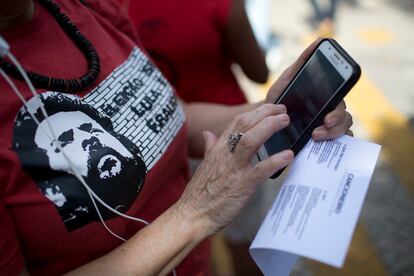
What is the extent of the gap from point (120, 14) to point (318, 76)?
0.67 m

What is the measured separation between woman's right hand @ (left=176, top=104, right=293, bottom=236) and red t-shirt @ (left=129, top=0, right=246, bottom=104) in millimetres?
829

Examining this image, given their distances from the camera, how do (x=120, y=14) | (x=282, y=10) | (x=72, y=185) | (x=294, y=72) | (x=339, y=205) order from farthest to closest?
(x=282, y=10) → (x=120, y=14) → (x=294, y=72) → (x=72, y=185) → (x=339, y=205)

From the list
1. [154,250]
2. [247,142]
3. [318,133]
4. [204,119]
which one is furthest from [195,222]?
[204,119]

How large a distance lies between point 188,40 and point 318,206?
1.09m

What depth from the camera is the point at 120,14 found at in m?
1.34

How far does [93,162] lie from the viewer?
38.8 inches

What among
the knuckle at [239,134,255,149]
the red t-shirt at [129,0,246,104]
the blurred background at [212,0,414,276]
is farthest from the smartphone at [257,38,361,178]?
the blurred background at [212,0,414,276]

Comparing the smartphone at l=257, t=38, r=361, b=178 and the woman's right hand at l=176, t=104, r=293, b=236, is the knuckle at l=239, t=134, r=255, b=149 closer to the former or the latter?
the woman's right hand at l=176, t=104, r=293, b=236

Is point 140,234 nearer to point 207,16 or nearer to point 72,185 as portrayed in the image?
point 72,185

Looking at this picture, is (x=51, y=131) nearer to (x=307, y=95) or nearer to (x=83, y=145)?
(x=83, y=145)

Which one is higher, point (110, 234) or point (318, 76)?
point (318, 76)

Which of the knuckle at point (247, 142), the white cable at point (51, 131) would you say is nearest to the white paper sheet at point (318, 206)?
the knuckle at point (247, 142)

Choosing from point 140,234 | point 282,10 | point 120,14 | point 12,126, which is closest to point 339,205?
point 140,234

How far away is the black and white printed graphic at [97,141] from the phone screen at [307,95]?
32cm
